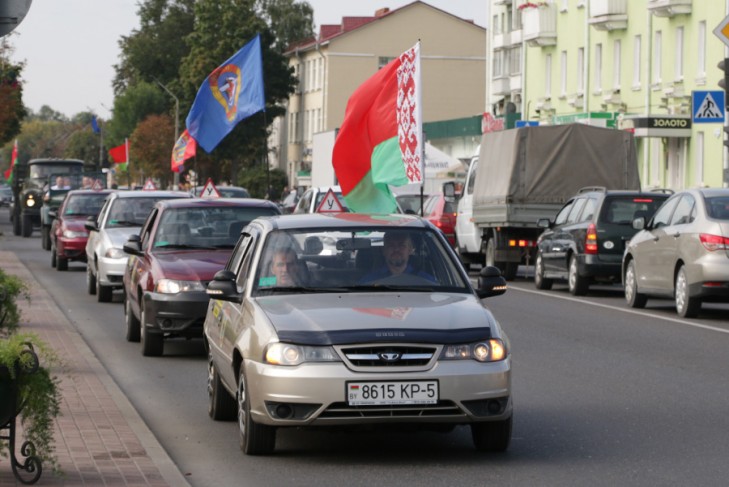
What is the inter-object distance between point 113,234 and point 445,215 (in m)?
14.5

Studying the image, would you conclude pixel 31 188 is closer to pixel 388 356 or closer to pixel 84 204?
pixel 84 204

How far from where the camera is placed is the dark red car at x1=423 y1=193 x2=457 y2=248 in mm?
36469

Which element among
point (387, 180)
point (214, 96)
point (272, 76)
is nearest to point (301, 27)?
point (272, 76)

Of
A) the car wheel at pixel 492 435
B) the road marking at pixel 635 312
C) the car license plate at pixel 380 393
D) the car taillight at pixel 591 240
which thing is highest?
the car taillight at pixel 591 240

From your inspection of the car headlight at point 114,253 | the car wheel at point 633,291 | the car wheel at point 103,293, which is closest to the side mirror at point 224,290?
the car headlight at point 114,253

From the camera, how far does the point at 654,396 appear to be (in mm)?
12719

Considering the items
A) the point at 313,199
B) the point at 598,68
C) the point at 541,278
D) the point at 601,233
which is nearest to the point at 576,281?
the point at 601,233

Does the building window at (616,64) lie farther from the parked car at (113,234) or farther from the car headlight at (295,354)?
the car headlight at (295,354)

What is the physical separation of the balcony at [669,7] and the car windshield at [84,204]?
23.1 meters

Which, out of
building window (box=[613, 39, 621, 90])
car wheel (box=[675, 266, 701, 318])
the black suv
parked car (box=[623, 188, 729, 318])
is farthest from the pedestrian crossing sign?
building window (box=[613, 39, 621, 90])

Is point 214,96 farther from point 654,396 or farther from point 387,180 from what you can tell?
point 654,396

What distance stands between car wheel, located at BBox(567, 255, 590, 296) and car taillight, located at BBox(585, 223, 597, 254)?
0.49 meters

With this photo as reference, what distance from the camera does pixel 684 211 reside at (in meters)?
21.2

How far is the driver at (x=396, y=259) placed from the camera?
10180mm
